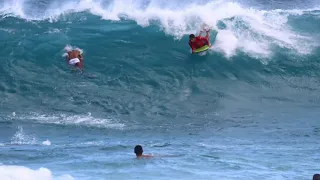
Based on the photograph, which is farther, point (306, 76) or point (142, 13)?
point (142, 13)

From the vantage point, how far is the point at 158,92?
64.0ft

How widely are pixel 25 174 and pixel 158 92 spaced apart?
8.10m

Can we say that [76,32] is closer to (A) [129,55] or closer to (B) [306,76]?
(A) [129,55]

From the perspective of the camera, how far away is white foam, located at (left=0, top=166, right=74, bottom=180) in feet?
38.3

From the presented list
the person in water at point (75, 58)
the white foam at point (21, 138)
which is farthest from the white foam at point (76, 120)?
the person in water at point (75, 58)

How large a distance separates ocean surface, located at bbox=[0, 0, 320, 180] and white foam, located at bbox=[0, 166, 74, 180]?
40 mm

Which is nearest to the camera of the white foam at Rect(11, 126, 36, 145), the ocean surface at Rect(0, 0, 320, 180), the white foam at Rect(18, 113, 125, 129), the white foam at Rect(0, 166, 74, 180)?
the white foam at Rect(0, 166, 74, 180)

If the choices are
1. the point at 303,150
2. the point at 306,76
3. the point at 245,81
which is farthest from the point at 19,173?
the point at 306,76

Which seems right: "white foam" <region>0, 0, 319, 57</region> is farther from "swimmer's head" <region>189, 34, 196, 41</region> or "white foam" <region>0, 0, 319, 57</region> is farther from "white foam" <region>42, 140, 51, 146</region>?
"white foam" <region>42, 140, 51, 146</region>

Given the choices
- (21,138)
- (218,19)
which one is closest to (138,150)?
(21,138)

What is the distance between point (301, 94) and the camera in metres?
19.8

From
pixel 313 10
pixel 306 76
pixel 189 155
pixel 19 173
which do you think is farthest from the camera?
pixel 313 10

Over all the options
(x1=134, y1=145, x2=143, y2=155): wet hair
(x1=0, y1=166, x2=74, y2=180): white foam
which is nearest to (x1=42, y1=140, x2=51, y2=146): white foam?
(x1=134, y1=145, x2=143, y2=155): wet hair

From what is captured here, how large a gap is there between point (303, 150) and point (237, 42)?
7613 millimetres
